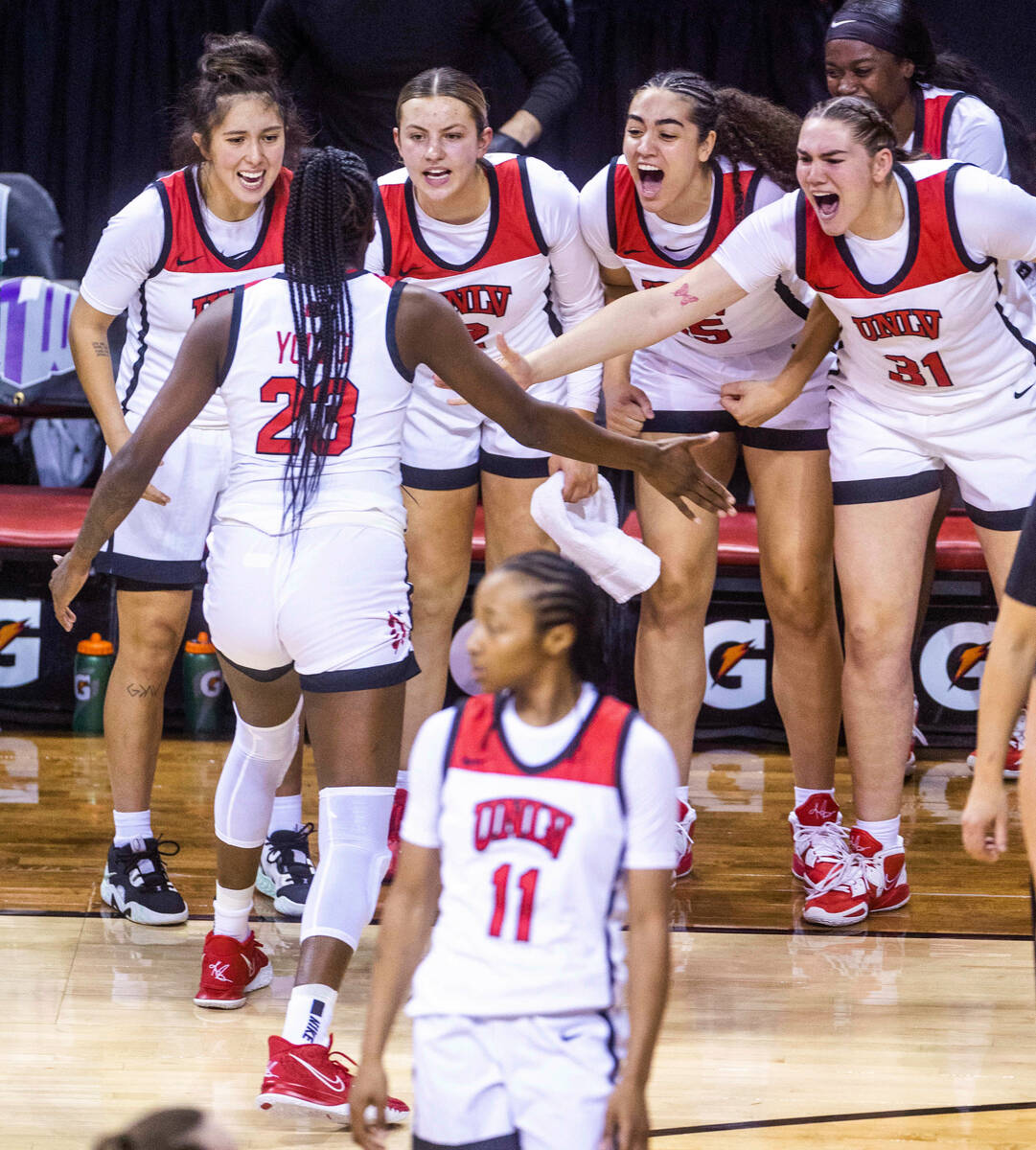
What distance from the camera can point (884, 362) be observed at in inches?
136

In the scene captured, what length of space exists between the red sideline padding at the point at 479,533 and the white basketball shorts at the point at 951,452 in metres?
1.35

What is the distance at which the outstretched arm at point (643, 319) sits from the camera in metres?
3.43

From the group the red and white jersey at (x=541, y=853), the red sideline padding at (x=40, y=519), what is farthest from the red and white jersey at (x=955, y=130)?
the red sideline padding at (x=40, y=519)

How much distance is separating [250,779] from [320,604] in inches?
17.5

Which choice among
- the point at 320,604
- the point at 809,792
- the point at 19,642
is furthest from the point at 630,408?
the point at 19,642

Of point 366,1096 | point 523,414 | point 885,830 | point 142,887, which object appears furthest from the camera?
point 885,830

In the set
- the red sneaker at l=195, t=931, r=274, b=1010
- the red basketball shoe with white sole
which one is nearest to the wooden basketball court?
the red sneaker at l=195, t=931, r=274, b=1010

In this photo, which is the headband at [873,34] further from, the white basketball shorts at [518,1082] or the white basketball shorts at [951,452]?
the white basketball shorts at [518,1082]

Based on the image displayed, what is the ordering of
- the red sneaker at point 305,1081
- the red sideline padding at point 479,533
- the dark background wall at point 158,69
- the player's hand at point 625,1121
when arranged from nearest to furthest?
the player's hand at point 625,1121 < the red sneaker at point 305,1081 < the red sideline padding at point 479,533 < the dark background wall at point 158,69

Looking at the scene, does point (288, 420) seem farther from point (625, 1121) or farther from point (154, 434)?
point (625, 1121)

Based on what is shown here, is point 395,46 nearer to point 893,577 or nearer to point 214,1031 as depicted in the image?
point 893,577

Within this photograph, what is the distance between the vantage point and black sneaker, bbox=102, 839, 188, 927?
3506 mm

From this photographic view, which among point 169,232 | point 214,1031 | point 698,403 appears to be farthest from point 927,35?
point 214,1031

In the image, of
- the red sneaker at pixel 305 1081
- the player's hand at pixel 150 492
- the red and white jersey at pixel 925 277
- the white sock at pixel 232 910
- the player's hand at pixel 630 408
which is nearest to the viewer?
the red sneaker at pixel 305 1081
